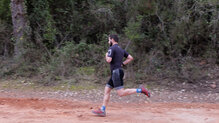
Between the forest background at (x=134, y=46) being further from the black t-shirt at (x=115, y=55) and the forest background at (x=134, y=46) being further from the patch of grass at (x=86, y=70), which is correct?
the black t-shirt at (x=115, y=55)

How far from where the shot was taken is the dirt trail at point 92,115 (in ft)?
20.2

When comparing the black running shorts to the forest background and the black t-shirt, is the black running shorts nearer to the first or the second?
the black t-shirt

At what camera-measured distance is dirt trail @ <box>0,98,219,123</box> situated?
20.2 feet

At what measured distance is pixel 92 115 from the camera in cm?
660

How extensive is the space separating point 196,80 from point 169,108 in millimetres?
3491

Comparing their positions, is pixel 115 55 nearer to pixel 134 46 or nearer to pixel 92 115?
pixel 92 115

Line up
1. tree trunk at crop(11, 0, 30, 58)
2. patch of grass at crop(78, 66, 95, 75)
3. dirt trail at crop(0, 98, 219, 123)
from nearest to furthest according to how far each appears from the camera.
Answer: dirt trail at crop(0, 98, 219, 123)
patch of grass at crop(78, 66, 95, 75)
tree trunk at crop(11, 0, 30, 58)

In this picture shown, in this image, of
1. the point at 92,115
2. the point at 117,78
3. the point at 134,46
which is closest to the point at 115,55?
the point at 117,78

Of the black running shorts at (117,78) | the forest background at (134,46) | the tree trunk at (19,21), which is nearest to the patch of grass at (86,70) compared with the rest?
the forest background at (134,46)

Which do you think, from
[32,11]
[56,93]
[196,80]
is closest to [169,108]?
[196,80]

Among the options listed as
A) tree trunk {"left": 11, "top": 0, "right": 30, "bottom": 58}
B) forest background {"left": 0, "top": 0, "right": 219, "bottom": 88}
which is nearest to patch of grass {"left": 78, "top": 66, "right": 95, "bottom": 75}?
forest background {"left": 0, "top": 0, "right": 219, "bottom": 88}

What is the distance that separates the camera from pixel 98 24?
46.2ft

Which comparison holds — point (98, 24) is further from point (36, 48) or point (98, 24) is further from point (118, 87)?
point (118, 87)

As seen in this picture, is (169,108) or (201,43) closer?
(169,108)
